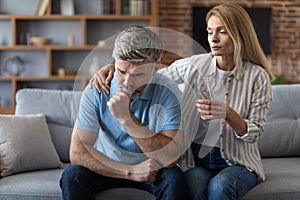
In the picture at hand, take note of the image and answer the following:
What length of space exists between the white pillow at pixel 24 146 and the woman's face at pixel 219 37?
0.99 meters

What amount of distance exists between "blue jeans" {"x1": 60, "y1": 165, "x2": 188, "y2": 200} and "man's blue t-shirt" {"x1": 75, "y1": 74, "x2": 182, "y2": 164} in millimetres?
123

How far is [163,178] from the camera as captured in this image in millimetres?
2234

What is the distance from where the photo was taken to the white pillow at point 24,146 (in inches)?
104

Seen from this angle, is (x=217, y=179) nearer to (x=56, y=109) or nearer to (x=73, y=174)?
(x=73, y=174)

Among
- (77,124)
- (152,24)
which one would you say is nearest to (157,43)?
(77,124)

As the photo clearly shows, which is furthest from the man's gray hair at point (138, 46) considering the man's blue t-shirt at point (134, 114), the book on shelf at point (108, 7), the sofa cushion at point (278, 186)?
the book on shelf at point (108, 7)

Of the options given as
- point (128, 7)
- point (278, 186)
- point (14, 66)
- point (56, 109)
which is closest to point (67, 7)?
point (128, 7)

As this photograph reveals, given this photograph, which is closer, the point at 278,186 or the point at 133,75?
the point at 133,75

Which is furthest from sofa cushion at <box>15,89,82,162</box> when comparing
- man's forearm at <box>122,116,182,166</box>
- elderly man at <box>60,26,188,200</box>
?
man's forearm at <box>122,116,182,166</box>

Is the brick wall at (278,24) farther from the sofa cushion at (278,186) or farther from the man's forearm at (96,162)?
the man's forearm at (96,162)

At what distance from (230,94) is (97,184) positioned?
0.70 m

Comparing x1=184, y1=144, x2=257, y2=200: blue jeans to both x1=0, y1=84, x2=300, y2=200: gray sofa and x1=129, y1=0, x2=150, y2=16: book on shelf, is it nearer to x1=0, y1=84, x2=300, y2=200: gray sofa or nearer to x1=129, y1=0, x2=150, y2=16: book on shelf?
x1=0, y1=84, x2=300, y2=200: gray sofa

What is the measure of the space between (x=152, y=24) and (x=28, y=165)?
327cm

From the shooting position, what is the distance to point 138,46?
2.20 metres
